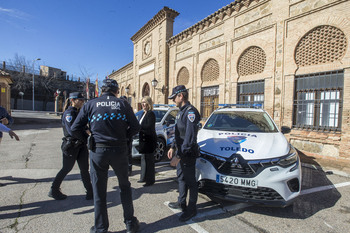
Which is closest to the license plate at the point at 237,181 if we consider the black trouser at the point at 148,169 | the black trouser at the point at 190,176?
the black trouser at the point at 190,176

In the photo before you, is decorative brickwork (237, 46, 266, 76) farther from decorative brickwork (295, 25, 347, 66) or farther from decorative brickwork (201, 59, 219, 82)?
Result: decorative brickwork (201, 59, 219, 82)

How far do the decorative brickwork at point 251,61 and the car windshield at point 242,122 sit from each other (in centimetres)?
503

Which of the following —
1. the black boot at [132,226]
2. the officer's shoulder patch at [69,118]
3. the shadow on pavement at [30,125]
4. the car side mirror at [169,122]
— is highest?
the officer's shoulder patch at [69,118]

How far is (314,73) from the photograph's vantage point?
7047 millimetres

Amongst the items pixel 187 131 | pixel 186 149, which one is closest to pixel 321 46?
pixel 187 131

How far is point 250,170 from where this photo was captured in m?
2.78

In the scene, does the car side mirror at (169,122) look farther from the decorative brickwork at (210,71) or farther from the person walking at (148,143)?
the decorative brickwork at (210,71)

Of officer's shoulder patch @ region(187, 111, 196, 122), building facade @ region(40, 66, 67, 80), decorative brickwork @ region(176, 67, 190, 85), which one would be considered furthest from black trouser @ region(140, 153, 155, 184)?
building facade @ region(40, 66, 67, 80)

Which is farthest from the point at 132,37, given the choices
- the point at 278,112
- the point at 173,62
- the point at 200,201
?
the point at 200,201

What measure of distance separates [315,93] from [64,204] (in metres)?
8.30

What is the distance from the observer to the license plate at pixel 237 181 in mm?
2684

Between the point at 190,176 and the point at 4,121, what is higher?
the point at 4,121

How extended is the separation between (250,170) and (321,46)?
21.8ft

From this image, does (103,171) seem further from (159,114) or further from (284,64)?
(284,64)
